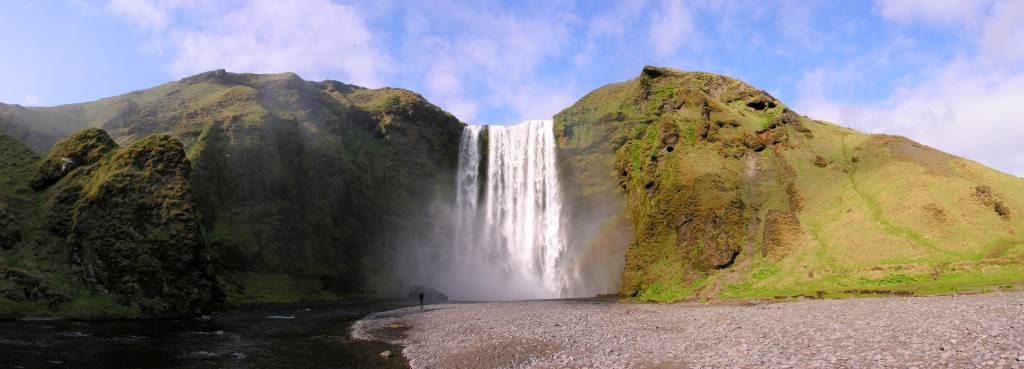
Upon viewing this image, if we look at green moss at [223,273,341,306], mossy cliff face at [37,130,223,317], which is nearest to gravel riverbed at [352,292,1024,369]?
mossy cliff face at [37,130,223,317]

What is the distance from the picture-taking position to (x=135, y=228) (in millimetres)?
49094

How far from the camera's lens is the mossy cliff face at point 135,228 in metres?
45.6

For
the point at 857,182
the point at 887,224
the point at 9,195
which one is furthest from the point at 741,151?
the point at 9,195

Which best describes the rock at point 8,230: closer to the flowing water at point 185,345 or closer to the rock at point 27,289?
the rock at point 27,289

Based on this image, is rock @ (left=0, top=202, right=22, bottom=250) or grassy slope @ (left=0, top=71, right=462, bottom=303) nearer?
rock @ (left=0, top=202, right=22, bottom=250)

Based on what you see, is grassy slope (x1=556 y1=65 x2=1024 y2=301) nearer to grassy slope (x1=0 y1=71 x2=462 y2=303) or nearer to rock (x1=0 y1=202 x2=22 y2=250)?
grassy slope (x1=0 y1=71 x2=462 y2=303)

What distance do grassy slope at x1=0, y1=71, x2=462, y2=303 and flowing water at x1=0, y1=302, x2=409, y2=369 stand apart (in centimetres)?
2674

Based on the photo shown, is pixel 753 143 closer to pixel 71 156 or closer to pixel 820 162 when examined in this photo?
pixel 820 162

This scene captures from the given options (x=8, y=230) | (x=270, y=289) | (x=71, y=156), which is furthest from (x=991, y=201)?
(x=71, y=156)

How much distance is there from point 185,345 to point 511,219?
199 feet

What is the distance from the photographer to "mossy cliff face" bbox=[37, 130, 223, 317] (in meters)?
45.6

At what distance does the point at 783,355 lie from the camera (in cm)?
1705

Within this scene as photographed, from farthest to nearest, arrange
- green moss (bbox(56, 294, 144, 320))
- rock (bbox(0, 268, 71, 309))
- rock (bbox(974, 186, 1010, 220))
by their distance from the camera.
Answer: rock (bbox(974, 186, 1010, 220)) → green moss (bbox(56, 294, 144, 320)) → rock (bbox(0, 268, 71, 309))

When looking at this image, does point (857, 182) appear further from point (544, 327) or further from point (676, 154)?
point (544, 327)
